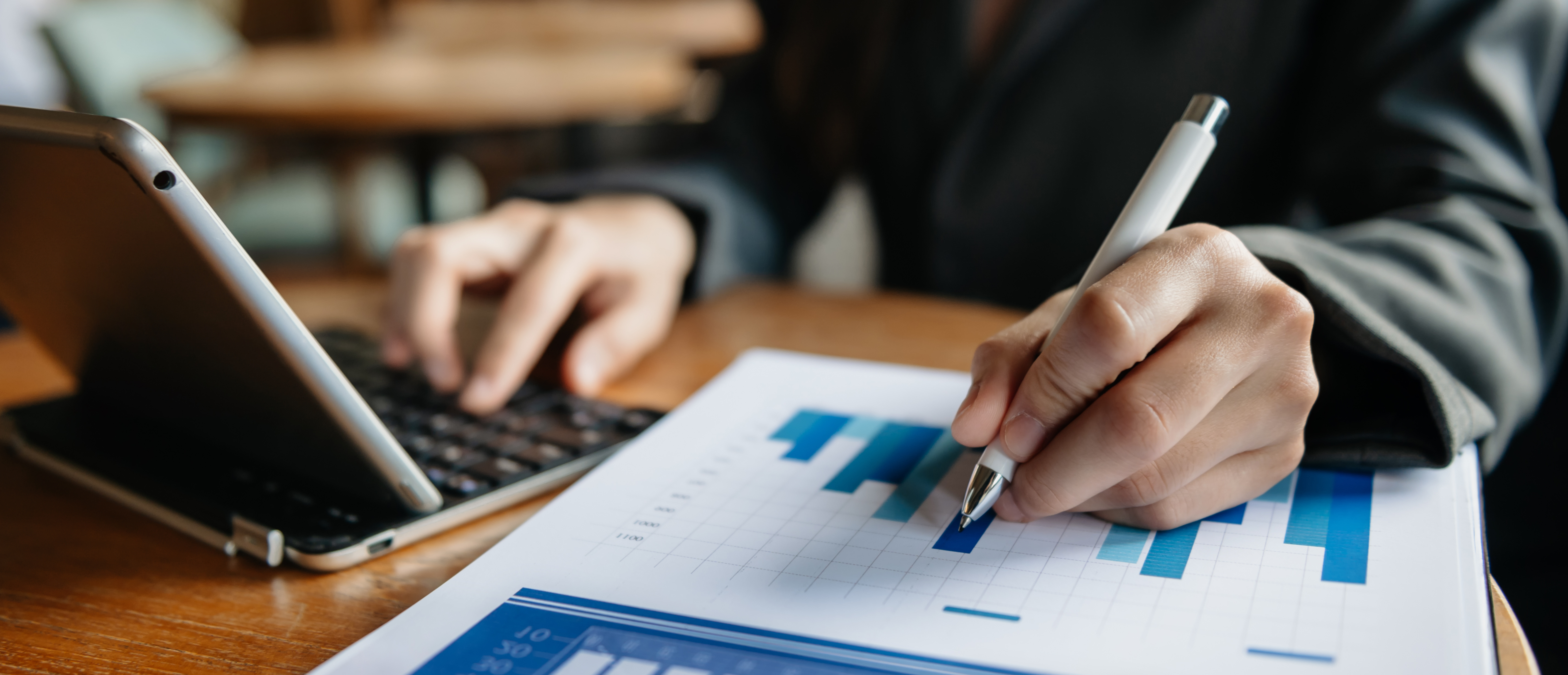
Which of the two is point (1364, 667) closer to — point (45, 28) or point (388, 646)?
point (388, 646)

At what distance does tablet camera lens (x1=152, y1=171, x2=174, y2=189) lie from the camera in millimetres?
250

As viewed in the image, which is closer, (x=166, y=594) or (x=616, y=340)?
(x=166, y=594)

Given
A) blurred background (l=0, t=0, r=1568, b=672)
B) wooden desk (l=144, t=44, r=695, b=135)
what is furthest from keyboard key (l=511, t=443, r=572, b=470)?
wooden desk (l=144, t=44, r=695, b=135)

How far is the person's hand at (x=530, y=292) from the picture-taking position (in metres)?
0.46

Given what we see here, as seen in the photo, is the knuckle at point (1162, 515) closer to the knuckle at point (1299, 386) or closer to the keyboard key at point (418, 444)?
the knuckle at point (1299, 386)

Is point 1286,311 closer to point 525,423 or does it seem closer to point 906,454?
point 906,454

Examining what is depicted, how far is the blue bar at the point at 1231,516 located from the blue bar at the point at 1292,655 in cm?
7

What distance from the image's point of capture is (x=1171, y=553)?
0.28 m

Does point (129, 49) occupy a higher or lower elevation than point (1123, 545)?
higher

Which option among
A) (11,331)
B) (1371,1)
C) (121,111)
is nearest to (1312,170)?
(1371,1)

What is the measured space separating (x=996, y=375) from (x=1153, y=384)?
0.15 ft

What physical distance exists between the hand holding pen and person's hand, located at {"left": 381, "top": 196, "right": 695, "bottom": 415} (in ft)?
0.79

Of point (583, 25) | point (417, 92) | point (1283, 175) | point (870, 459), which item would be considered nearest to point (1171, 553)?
point (870, 459)

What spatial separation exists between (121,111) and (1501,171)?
92.9 inches
